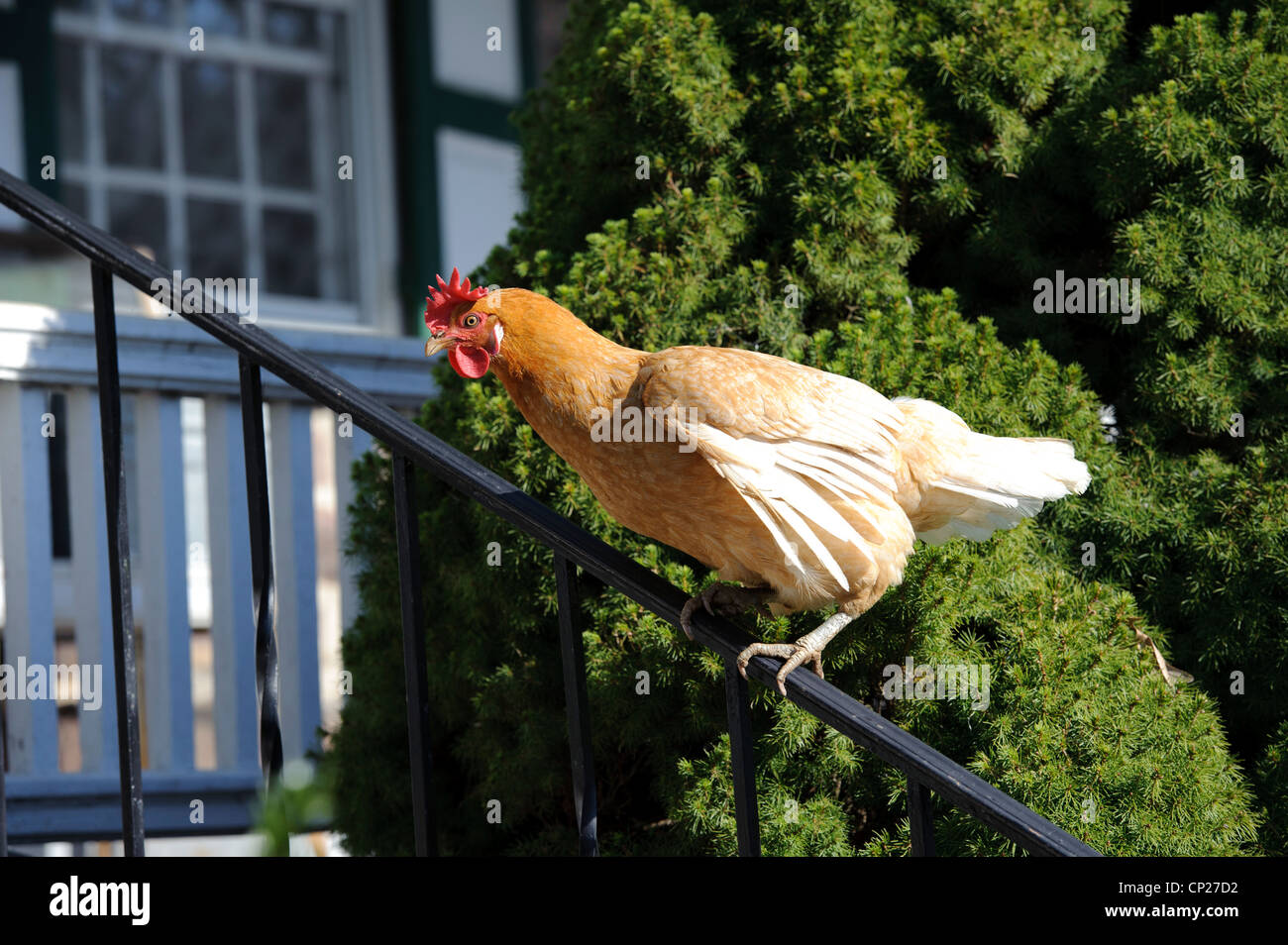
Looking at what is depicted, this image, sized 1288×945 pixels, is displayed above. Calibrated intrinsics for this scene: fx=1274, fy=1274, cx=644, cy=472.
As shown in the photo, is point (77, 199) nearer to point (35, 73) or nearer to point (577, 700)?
point (35, 73)

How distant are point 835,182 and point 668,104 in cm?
45

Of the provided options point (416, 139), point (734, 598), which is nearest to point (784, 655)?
point (734, 598)

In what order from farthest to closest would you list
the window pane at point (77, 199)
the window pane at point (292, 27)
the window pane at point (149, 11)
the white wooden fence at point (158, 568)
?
the window pane at point (292, 27) < the window pane at point (149, 11) < the window pane at point (77, 199) < the white wooden fence at point (158, 568)

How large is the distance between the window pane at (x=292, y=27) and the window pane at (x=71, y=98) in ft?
3.12

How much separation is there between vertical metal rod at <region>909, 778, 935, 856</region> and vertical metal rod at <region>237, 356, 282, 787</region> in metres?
0.98

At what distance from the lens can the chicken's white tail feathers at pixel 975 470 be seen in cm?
232

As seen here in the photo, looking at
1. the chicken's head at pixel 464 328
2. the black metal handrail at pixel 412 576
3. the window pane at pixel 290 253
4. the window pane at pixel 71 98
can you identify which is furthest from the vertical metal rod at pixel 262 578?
the window pane at pixel 290 253

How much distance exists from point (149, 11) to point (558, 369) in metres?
5.49

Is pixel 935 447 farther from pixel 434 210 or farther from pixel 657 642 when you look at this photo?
pixel 434 210

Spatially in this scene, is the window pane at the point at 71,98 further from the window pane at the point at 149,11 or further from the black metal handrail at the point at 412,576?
the black metal handrail at the point at 412,576

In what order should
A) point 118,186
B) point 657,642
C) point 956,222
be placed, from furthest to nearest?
point 118,186 → point 956,222 → point 657,642
